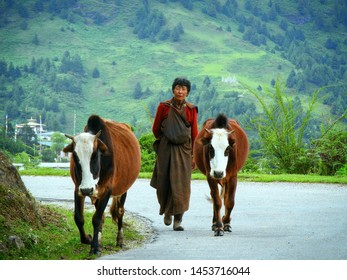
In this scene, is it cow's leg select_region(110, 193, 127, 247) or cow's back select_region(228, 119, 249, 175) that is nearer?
cow's leg select_region(110, 193, 127, 247)

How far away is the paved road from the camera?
440 inches

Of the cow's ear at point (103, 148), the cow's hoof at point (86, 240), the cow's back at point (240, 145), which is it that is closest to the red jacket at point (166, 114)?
the cow's back at point (240, 145)

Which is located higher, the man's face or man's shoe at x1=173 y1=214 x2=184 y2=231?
the man's face

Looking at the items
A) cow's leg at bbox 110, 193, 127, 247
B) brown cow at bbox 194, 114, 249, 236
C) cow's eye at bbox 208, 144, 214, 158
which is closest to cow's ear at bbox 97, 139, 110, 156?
cow's leg at bbox 110, 193, 127, 247

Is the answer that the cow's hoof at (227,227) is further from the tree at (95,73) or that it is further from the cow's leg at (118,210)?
the tree at (95,73)

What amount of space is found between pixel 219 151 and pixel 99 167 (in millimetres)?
3080

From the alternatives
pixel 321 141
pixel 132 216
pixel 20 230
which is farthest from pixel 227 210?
pixel 321 141

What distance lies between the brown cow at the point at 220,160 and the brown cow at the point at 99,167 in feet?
4.73

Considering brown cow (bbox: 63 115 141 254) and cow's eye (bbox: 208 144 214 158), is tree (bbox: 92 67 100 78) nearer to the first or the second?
cow's eye (bbox: 208 144 214 158)

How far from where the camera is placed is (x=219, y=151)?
44.0 ft

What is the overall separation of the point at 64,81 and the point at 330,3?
53.5 m

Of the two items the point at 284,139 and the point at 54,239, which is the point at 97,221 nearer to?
the point at 54,239

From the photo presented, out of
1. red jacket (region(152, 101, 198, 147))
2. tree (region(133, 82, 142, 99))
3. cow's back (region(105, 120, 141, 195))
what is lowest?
tree (region(133, 82, 142, 99))

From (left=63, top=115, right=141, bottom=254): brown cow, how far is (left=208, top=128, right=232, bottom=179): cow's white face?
1.40 m
